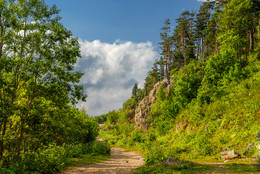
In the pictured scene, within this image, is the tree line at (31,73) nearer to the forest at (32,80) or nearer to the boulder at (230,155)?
the forest at (32,80)

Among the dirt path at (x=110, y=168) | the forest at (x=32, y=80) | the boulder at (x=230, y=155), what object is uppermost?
Result: the forest at (x=32, y=80)

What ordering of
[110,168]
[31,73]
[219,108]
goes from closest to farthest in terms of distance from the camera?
[31,73], [110,168], [219,108]

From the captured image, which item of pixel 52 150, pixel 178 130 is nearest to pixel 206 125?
pixel 178 130

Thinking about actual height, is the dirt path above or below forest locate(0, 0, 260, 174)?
below

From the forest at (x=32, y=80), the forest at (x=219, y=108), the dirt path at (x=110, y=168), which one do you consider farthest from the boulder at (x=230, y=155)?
the forest at (x=32, y=80)

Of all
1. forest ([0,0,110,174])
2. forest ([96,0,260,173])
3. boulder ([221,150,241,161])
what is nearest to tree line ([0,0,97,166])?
forest ([0,0,110,174])

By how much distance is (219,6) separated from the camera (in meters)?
49.7

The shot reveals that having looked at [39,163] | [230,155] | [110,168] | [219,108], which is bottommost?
[110,168]

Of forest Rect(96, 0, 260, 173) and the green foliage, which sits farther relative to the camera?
forest Rect(96, 0, 260, 173)

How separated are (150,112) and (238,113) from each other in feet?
107

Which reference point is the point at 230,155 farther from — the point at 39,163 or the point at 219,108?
the point at 39,163

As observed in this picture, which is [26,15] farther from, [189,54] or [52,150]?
[189,54]

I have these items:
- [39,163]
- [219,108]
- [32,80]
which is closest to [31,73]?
[32,80]

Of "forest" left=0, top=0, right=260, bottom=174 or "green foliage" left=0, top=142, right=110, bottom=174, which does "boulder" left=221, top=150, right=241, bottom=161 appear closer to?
"forest" left=0, top=0, right=260, bottom=174
